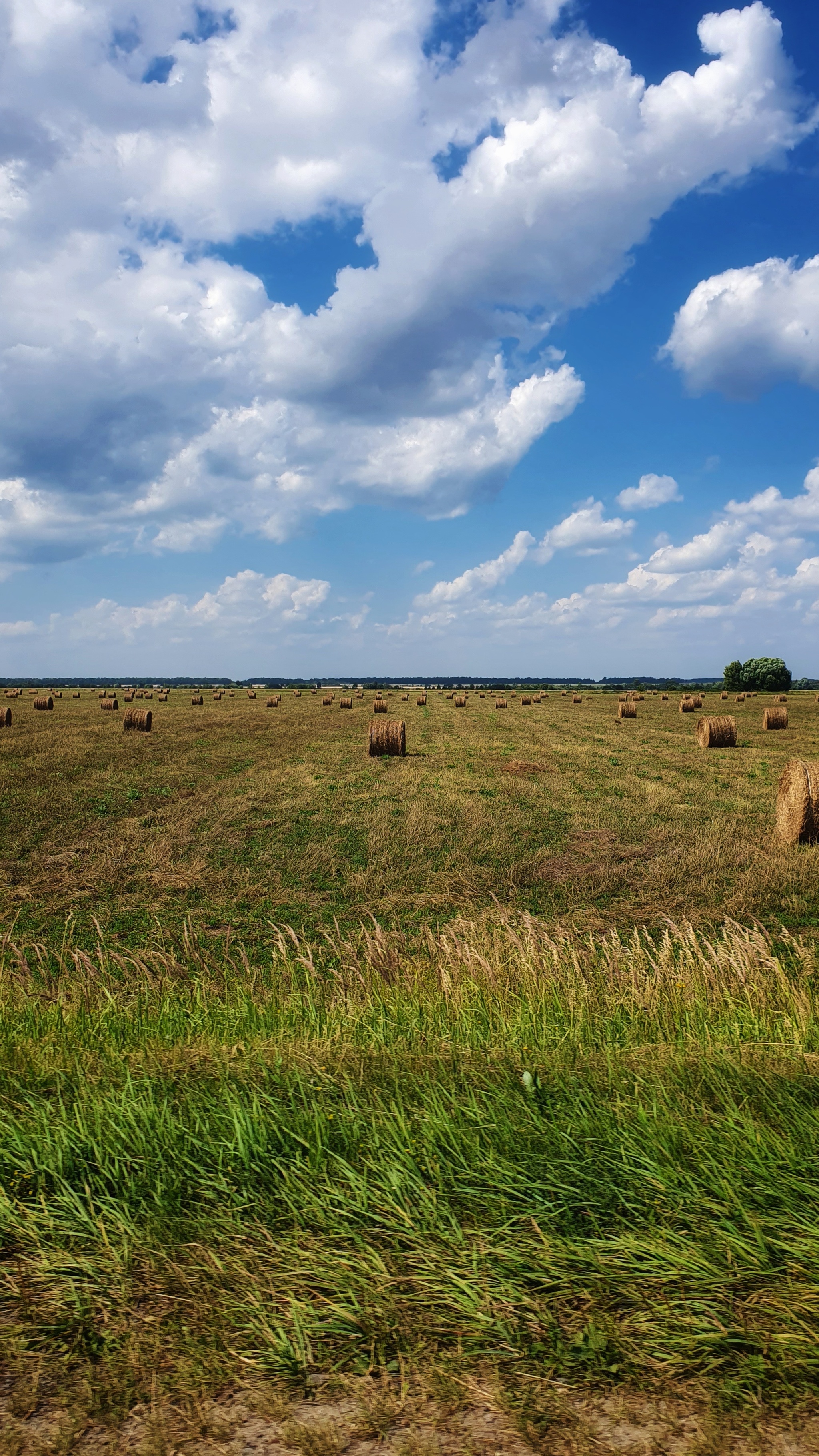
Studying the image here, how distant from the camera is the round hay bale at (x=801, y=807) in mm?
15883

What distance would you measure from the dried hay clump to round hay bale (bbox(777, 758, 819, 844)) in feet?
50.1

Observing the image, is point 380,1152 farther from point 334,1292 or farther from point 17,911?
point 17,911

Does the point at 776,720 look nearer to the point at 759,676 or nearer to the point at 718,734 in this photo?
the point at 718,734

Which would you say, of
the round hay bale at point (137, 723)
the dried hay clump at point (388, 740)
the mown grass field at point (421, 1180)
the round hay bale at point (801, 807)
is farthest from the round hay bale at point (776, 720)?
the mown grass field at point (421, 1180)

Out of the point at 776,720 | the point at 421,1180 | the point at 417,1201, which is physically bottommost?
the point at 417,1201

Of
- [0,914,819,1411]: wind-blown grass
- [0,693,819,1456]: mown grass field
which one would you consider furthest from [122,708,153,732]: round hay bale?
[0,914,819,1411]: wind-blown grass

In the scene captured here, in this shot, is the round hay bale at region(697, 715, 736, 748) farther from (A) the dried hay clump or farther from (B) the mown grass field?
(B) the mown grass field

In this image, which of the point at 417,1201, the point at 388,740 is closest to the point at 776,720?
the point at 388,740

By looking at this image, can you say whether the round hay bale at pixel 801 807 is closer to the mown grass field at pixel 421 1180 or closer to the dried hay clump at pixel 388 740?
the mown grass field at pixel 421 1180

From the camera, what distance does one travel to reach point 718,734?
32.7 metres

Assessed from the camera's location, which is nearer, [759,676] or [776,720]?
[776,720]

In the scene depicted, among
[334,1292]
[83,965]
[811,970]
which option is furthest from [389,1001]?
[83,965]

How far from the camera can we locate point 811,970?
22.8ft

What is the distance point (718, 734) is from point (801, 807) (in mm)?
17565
